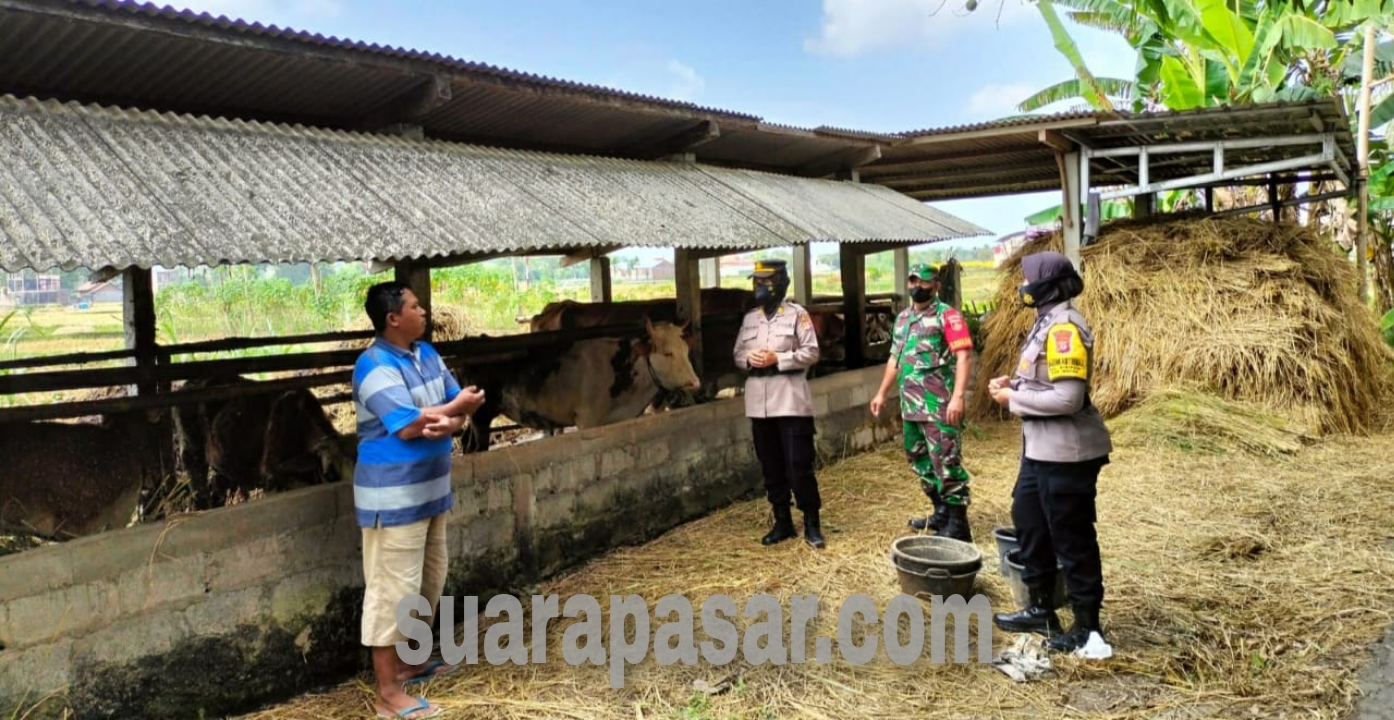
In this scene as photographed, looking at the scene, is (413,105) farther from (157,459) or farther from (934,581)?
(934,581)

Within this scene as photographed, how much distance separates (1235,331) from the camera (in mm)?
8617

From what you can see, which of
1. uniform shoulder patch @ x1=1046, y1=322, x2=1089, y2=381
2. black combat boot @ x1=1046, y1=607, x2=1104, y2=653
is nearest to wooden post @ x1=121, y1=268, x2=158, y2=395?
uniform shoulder patch @ x1=1046, y1=322, x2=1089, y2=381

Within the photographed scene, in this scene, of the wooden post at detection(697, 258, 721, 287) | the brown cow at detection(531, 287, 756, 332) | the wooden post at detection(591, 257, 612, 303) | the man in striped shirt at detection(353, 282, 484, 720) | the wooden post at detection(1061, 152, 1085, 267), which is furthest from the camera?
the wooden post at detection(697, 258, 721, 287)

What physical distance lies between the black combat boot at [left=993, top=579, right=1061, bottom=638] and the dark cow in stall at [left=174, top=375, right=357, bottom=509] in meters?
3.79

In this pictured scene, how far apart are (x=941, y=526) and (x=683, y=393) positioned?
252cm

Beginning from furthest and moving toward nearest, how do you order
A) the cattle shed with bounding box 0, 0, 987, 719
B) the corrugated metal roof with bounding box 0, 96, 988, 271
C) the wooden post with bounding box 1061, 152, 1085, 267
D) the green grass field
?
the green grass field → the wooden post with bounding box 1061, 152, 1085, 267 → the cattle shed with bounding box 0, 0, 987, 719 → the corrugated metal roof with bounding box 0, 96, 988, 271

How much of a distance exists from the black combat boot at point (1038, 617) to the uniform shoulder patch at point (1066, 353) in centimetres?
109

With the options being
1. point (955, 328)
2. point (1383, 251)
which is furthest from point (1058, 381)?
point (1383, 251)

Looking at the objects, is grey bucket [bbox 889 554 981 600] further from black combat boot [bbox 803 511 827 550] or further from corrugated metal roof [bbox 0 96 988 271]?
corrugated metal roof [bbox 0 96 988 271]

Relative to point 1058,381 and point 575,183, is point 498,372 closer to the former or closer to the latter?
point 575,183

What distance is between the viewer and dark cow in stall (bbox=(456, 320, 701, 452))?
6848 millimetres

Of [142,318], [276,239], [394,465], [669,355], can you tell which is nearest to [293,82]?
[276,239]

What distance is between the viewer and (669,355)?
664 centimetres

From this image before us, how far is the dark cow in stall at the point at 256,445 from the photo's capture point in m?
5.16
